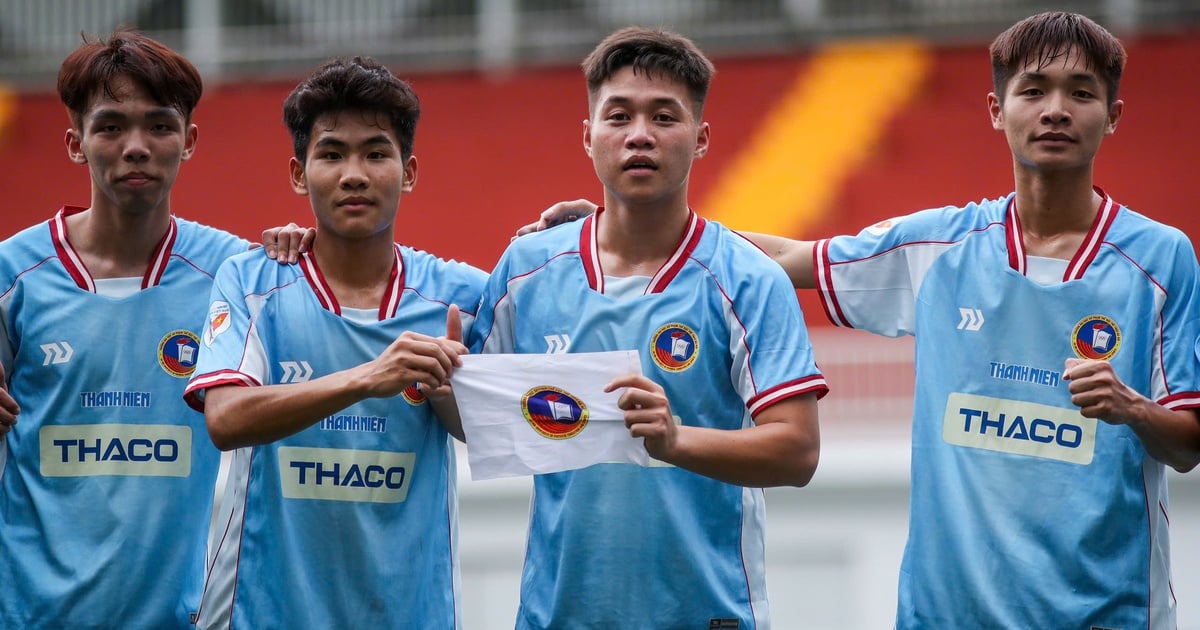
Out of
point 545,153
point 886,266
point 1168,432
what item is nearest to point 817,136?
point 545,153

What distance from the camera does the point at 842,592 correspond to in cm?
865

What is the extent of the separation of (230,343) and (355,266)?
36 cm

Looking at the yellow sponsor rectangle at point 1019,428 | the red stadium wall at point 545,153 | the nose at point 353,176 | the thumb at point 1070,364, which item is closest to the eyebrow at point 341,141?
the nose at point 353,176

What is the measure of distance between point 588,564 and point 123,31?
1984mm

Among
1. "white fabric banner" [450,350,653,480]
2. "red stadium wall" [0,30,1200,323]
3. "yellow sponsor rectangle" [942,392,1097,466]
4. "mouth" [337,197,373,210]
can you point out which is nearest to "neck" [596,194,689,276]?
"white fabric banner" [450,350,653,480]

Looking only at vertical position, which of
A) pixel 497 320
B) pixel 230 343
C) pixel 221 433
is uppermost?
pixel 497 320

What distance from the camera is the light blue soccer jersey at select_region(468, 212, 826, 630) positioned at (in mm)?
3234

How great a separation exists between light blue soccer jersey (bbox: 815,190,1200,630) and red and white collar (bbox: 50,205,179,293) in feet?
6.59

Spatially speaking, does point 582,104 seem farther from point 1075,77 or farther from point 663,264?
point 663,264

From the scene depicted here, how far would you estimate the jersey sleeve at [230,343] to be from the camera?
10.6 feet

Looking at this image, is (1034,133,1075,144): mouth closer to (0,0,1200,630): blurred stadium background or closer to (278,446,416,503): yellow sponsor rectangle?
(278,446,416,503): yellow sponsor rectangle

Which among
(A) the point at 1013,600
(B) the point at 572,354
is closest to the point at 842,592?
(A) the point at 1013,600

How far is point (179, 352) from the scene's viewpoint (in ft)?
12.1

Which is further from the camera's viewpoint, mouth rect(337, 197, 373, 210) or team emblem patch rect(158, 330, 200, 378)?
team emblem patch rect(158, 330, 200, 378)
